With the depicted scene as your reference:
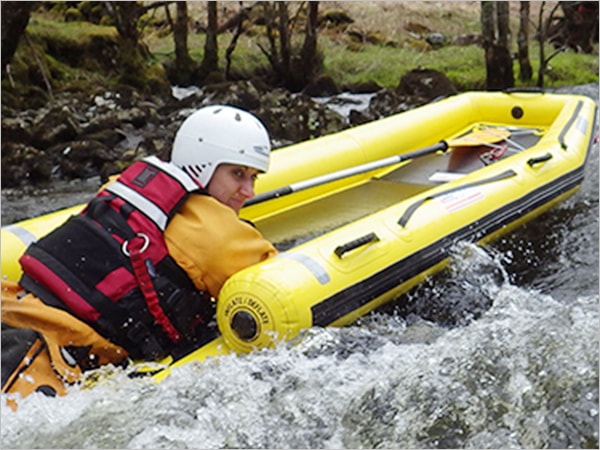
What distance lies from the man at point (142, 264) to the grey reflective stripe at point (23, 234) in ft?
1.91

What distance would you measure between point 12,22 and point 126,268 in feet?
20.5

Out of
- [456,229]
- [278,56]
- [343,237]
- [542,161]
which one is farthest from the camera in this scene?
[278,56]

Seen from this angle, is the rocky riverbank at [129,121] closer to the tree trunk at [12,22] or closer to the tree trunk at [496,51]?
the tree trunk at [496,51]

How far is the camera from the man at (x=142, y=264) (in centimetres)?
278

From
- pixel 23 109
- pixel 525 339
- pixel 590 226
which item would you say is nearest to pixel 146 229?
pixel 525 339

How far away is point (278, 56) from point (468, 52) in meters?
3.18

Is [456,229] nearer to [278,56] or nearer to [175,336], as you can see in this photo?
[175,336]

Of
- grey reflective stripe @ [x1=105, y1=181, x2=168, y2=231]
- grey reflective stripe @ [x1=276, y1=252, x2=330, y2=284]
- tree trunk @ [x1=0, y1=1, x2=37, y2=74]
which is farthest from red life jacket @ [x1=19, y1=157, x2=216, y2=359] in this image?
tree trunk @ [x1=0, y1=1, x2=37, y2=74]

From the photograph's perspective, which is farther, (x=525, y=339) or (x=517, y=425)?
(x=525, y=339)

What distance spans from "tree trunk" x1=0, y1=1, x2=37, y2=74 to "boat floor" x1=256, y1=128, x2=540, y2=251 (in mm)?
4666

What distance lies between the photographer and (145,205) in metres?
2.99

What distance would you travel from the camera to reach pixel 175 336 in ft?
10.0

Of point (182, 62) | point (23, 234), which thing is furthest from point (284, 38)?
point (23, 234)

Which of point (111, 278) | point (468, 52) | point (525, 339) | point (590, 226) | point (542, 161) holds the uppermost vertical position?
point (111, 278)
